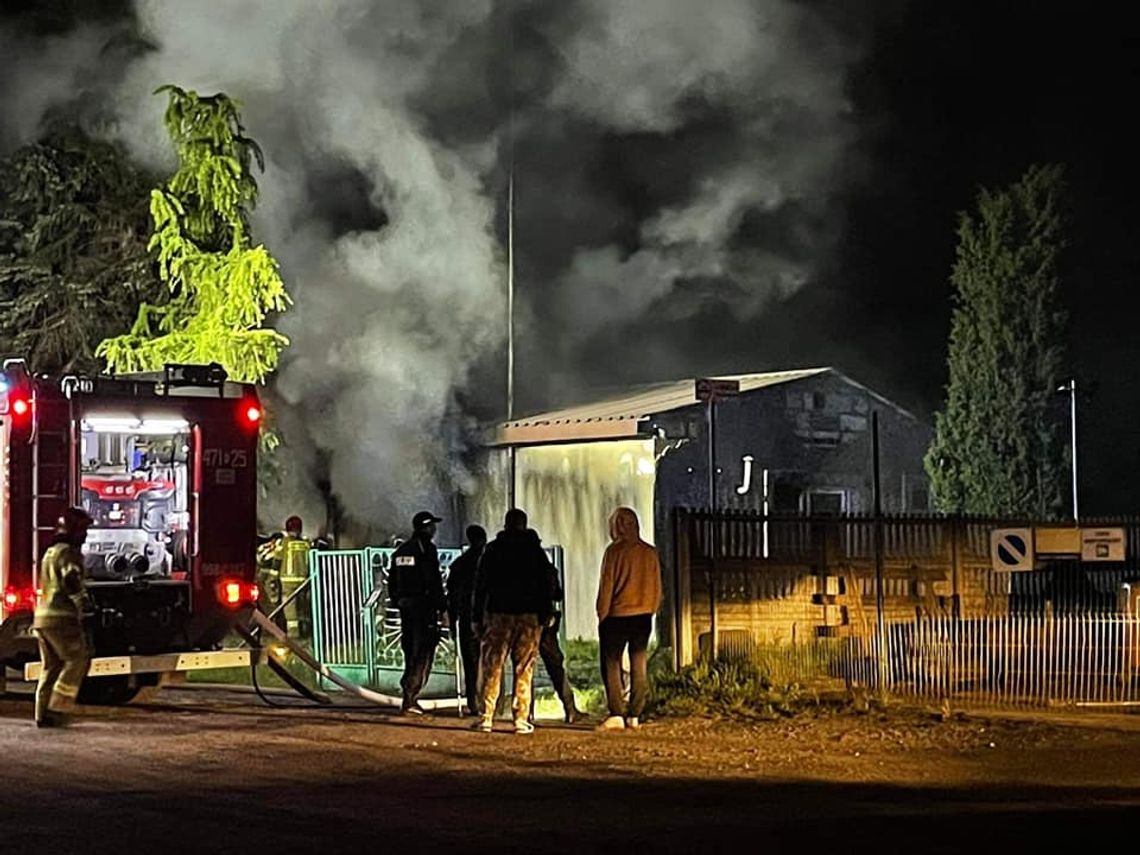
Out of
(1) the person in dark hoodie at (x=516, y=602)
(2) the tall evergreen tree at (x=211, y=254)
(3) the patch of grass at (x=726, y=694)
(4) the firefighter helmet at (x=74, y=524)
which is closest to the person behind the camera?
(1) the person in dark hoodie at (x=516, y=602)

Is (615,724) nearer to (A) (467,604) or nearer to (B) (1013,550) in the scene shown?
(A) (467,604)

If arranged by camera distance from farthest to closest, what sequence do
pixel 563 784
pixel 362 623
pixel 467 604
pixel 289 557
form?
1. pixel 289 557
2. pixel 362 623
3. pixel 467 604
4. pixel 563 784

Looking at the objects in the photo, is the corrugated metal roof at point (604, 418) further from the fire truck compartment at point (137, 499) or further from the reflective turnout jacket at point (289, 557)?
the fire truck compartment at point (137, 499)

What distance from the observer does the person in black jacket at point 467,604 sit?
1541 centimetres

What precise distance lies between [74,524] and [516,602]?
342cm

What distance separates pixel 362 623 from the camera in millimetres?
19250

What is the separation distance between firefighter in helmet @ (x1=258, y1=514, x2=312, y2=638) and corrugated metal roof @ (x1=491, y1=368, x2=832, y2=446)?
3.79 meters

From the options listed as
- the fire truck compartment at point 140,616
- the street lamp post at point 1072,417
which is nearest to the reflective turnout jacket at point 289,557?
the fire truck compartment at point 140,616

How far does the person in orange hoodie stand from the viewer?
14.3 metres

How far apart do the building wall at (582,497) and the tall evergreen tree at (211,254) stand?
4.20 meters

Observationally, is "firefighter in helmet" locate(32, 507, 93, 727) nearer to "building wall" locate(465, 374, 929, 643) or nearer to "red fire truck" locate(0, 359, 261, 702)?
"red fire truck" locate(0, 359, 261, 702)

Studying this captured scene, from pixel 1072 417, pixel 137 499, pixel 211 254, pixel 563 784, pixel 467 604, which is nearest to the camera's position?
pixel 563 784

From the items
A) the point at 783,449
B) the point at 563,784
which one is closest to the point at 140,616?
the point at 563,784

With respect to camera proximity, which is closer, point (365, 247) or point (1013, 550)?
point (1013, 550)
